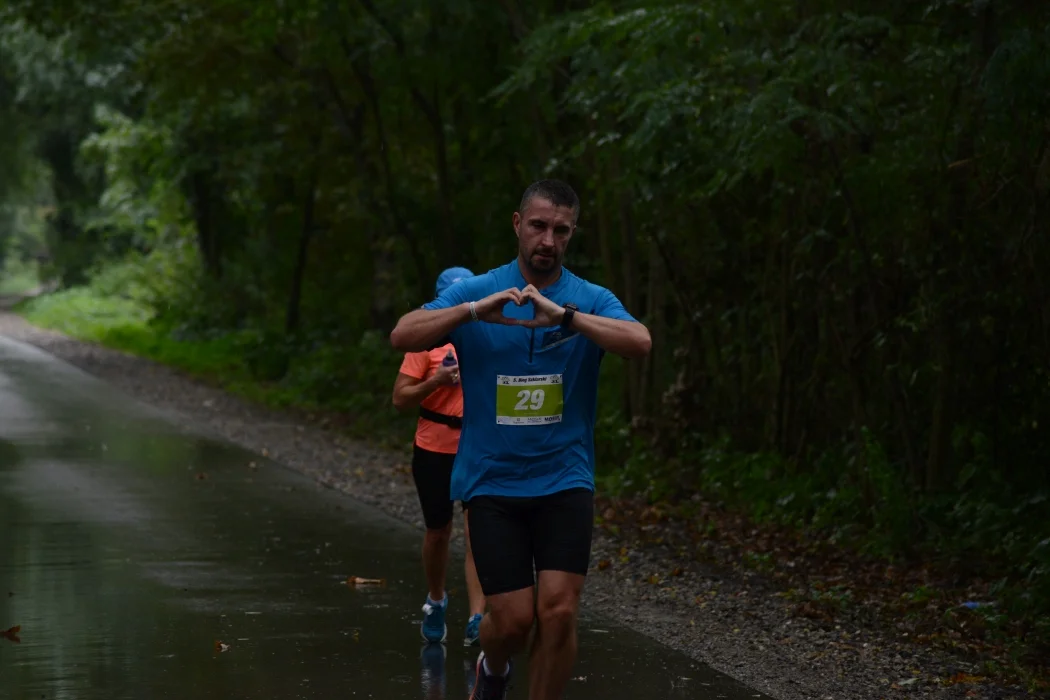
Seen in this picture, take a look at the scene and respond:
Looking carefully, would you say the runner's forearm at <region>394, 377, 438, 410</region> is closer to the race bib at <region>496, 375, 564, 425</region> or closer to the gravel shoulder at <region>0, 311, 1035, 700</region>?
the gravel shoulder at <region>0, 311, 1035, 700</region>

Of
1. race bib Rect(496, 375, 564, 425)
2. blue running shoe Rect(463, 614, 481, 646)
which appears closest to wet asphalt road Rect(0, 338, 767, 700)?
blue running shoe Rect(463, 614, 481, 646)

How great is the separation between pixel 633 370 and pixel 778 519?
13.2 ft

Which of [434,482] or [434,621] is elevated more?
[434,482]

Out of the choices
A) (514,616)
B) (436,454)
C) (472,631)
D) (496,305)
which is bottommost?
(472,631)

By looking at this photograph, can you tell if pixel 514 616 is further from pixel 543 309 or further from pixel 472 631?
pixel 472 631

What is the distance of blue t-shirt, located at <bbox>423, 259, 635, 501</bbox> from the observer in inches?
225

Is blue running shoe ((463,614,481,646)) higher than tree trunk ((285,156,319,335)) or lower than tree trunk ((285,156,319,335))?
lower

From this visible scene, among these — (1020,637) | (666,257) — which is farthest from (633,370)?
(1020,637)

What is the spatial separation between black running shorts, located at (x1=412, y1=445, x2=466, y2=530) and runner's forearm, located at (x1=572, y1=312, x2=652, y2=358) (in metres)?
2.58

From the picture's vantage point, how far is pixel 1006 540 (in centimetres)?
1053

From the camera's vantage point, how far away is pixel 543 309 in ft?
17.6

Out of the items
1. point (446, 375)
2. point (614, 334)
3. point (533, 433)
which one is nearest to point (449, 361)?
point (446, 375)

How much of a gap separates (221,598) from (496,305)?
4384 mm

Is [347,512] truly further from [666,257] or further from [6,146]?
[6,146]
